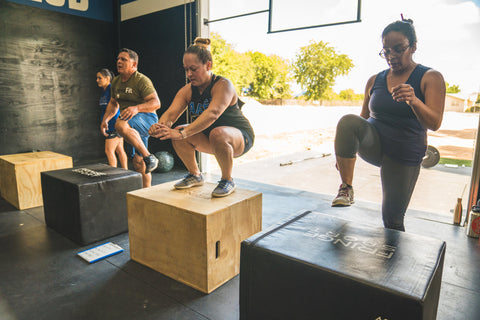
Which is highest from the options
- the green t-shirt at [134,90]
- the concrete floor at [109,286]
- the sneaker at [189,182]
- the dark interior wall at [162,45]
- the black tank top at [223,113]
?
the dark interior wall at [162,45]

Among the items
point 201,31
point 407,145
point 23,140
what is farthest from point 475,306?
point 23,140

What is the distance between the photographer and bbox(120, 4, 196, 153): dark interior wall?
4.59 m

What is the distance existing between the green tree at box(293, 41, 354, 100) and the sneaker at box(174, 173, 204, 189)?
848 cm

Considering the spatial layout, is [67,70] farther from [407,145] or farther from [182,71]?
[407,145]

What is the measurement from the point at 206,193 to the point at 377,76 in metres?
1.23

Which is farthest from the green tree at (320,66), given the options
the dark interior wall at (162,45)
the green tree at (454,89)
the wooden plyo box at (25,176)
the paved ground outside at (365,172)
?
the wooden plyo box at (25,176)

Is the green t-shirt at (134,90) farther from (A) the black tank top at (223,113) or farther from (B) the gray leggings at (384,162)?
(B) the gray leggings at (384,162)

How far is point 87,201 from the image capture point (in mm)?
2188

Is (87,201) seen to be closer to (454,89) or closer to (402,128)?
(402,128)

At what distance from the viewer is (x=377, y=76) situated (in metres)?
1.76

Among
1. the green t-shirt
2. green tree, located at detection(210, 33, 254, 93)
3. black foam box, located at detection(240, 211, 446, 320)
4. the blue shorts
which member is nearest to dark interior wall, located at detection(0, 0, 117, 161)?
the green t-shirt

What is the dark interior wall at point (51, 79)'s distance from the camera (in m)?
4.45

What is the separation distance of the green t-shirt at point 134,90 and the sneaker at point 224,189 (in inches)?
54.1

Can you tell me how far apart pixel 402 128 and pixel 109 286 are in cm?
178
